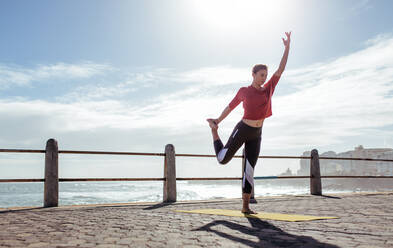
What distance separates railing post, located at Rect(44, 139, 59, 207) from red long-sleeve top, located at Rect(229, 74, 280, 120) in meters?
4.01

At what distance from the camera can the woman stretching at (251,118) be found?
16.5 feet

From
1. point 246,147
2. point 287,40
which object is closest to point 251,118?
point 246,147

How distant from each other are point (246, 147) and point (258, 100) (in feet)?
2.20

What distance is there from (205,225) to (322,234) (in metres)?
1.22

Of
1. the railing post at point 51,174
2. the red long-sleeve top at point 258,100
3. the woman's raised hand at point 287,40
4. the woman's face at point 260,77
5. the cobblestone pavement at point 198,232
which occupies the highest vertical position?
the woman's raised hand at point 287,40

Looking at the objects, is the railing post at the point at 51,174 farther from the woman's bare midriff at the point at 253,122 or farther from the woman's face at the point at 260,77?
the woman's face at the point at 260,77

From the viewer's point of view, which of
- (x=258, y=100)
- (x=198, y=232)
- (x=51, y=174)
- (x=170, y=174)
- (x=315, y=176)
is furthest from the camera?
(x=315, y=176)

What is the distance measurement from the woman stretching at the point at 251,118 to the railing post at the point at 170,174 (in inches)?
129

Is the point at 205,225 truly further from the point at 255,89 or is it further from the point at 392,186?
the point at 392,186

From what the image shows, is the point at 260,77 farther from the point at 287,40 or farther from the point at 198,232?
the point at 198,232

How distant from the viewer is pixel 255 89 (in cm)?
510

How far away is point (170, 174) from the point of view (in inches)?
331

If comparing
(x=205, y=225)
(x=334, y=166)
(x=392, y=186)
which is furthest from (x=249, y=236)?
(x=334, y=166)

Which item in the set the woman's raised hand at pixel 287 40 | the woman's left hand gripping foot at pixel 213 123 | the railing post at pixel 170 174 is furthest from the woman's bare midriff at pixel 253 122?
the railing post at pixel 170 174
